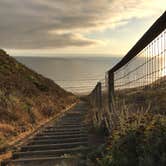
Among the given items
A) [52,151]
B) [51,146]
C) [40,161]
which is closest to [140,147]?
[40,161]

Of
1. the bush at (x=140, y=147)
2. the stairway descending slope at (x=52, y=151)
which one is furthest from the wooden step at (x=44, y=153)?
the bush at (x=140, y=147)

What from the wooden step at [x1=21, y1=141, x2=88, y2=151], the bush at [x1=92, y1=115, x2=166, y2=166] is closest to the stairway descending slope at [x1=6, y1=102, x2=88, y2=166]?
the wooden step at [x1=21, y1=141, x2=88, y2=151]

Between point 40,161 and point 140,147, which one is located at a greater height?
point 140,147

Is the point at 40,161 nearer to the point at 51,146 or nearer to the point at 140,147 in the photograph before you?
the point at 51,146

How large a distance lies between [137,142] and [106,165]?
1.78 ft

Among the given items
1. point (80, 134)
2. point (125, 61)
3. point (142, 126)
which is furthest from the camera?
point (80, 134)

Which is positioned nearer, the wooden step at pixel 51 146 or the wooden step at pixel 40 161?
the wooden step at pixel 40 161

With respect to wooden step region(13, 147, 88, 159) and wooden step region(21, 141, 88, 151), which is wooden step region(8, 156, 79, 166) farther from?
wooden step region(21, 141, 88, 151)

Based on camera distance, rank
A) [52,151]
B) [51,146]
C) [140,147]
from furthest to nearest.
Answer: [51,146]
[52,151]
[140,147]

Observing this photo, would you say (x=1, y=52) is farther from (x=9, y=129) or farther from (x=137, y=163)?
(x=137, y=163)

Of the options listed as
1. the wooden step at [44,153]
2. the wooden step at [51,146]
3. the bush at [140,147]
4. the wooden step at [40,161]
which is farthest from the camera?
the wooden step at [51,146]

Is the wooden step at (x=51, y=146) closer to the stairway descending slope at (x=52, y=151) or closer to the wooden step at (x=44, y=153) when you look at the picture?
the stairway descending slope at (x=52, y=151)

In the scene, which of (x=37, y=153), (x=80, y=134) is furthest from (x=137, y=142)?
(x=80, y=134)

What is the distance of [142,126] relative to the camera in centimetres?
588
